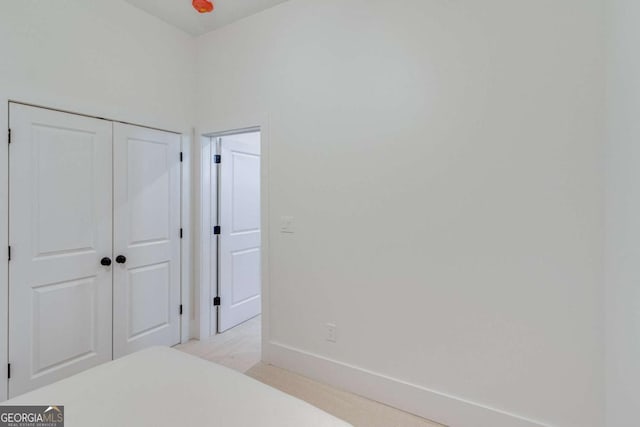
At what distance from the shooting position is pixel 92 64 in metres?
2.24

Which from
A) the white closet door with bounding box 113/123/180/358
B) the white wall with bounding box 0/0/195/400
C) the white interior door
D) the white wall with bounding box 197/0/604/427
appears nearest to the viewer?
the white wall with bounding box 197/0/604/427

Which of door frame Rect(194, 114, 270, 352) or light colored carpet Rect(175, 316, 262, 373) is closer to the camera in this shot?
light colored carpet Rect(175, 316, 262, 373)

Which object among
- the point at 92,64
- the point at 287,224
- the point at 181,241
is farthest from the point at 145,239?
the point at 92,64

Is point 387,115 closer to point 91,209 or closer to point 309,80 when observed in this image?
point 309,80

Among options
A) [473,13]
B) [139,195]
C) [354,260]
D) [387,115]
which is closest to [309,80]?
[387,115]

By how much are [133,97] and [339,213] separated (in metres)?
1.96

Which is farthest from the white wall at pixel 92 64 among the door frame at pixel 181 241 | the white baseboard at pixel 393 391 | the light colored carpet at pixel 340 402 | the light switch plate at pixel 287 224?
the white baseboard at pixel 393 391

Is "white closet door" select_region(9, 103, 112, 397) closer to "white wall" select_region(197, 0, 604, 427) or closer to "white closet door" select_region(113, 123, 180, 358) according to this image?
"white closet door" select_region(113, 123, 180, 358)

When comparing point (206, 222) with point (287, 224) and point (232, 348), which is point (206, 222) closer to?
point (287, 224)

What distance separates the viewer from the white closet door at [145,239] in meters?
2.42

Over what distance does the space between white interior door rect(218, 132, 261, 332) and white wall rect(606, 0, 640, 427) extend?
292 cm

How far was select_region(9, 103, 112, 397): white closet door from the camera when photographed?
190 centimetres

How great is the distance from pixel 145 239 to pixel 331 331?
69.6 inches

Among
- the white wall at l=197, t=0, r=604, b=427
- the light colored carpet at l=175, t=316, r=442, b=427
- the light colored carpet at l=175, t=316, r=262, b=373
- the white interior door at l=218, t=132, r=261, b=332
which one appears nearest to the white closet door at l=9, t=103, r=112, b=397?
the light colored carpet at l=175, t=316, r=262, b=373
